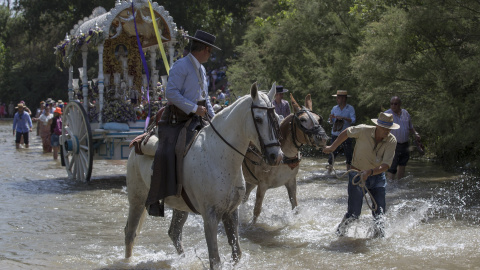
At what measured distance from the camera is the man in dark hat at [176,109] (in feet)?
18.3

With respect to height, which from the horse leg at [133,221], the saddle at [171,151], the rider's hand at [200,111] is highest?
the rider's hand at [200,111]

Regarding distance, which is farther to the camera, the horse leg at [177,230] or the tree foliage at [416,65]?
the tree foliage at [416,65]

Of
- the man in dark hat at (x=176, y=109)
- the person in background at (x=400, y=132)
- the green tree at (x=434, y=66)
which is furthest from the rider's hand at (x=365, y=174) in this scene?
the green tree at (x=434, y=66)

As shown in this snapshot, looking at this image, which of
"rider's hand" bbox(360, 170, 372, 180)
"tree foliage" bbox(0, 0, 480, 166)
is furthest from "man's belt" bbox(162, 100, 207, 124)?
"tree foliage" bbox(0, 0, 480, 166)

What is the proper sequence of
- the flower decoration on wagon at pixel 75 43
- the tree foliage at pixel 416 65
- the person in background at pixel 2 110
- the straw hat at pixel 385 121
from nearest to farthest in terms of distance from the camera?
the straw hat at pixel 385 121 < the flower decoration on wagon at pixel 75 43 < the tree foliage at pixel 416 65 < the person in background at pixel 2 110

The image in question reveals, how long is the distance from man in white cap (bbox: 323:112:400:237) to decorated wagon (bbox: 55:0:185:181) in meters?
5.69

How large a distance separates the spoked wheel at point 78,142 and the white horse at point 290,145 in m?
4.97

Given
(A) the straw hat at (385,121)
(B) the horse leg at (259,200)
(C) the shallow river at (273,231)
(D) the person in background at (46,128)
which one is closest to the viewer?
(C) the shallow river at (273,231)

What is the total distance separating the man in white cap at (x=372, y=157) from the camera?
6938 millimetres

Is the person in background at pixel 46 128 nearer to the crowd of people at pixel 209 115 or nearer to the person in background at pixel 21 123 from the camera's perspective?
the person in background at pixel 21 123

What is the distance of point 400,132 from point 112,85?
6.28 meters

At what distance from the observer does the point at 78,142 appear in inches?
499

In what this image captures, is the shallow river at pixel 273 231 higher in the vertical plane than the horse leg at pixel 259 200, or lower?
lower

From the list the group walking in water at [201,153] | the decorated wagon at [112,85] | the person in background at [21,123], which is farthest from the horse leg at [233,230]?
the person in background at [21,123]
